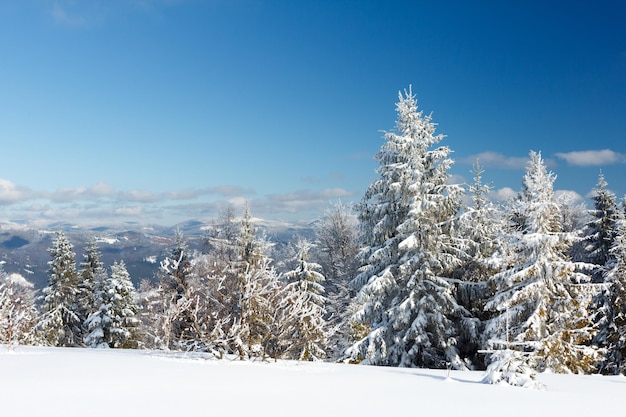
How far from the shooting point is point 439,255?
15039 millimetres

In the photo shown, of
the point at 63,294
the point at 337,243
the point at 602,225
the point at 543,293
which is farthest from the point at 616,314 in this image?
the point at 63,294

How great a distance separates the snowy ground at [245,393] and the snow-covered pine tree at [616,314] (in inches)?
548

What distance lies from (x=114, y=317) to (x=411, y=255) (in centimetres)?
1890

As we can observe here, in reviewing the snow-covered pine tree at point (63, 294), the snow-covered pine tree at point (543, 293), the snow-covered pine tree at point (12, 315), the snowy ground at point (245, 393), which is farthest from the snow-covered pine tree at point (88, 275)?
the snow-covered pine tree at point (543, 293)

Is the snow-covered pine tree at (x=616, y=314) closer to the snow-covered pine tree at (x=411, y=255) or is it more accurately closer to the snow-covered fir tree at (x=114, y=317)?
the snow-covered pine tree at (x=411, y=255)

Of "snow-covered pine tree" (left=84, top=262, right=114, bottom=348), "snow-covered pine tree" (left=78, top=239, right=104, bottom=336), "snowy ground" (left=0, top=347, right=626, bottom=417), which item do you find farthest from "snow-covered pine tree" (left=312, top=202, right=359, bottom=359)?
"snowy ground" (left=0, top=347, right=626, bottom=417)

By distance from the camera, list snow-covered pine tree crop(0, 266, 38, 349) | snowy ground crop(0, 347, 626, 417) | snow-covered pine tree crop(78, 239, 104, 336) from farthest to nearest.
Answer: snow-covered pine tree crop(78, 239, 104, 336) < snow-covered pine tree crop(0, 266, 38, 349) < snowy ground crop(0, 347, 626, 417)

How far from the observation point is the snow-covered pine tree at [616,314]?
61.4 feet

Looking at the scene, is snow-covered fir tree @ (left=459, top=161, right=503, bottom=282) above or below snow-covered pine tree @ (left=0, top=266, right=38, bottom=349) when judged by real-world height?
above

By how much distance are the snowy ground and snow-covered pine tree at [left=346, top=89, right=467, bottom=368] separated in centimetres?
704

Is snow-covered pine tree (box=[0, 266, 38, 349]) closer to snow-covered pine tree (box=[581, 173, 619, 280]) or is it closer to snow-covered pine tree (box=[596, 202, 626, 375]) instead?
snow-covered pine tree (box=[596, 202, 626, 375])

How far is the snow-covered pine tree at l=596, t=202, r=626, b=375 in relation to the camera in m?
18.7

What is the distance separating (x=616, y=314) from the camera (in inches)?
792

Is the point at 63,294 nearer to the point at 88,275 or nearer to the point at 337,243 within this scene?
the point at 88,275
